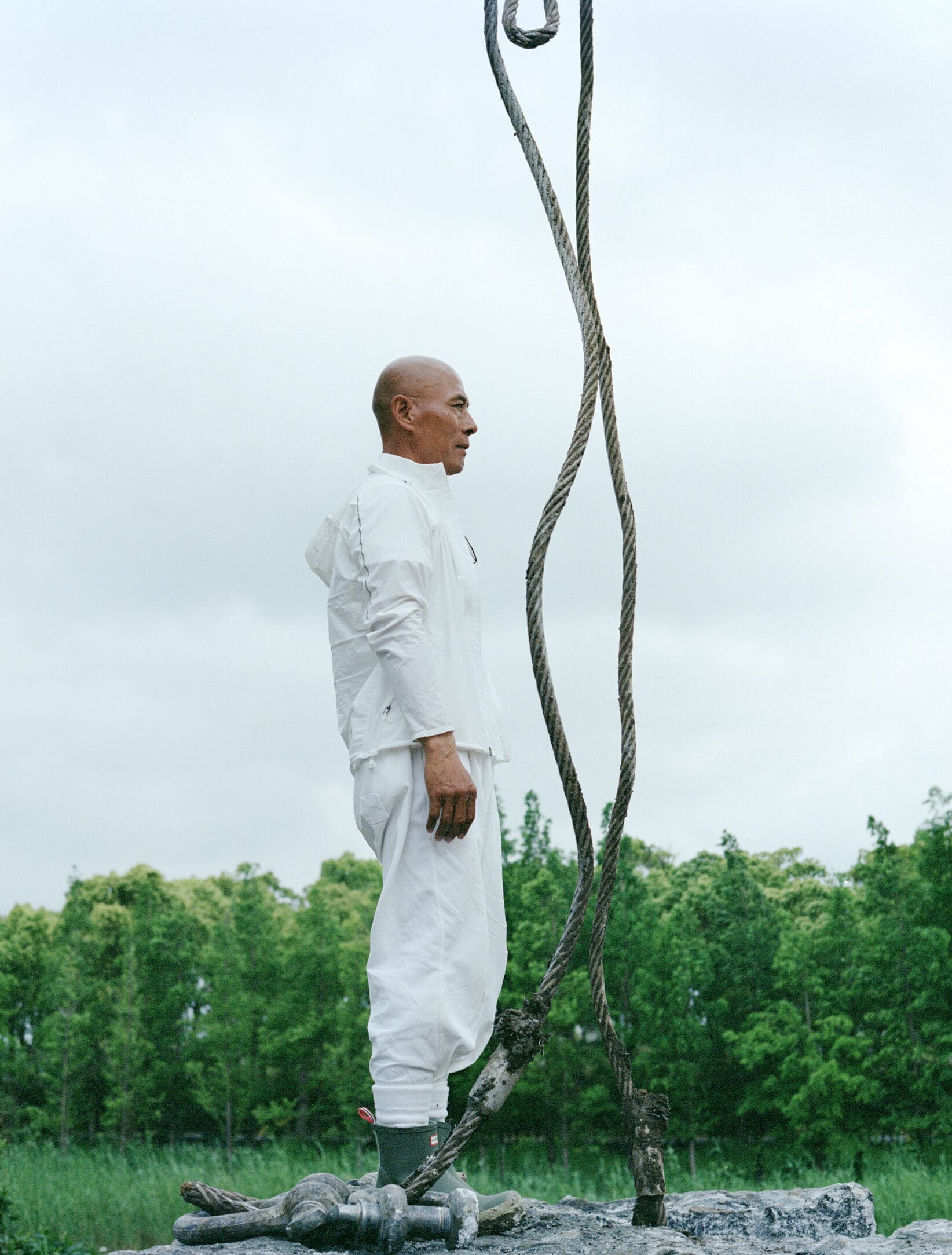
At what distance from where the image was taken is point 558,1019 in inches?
371

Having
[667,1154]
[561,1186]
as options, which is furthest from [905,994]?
[561,1186]

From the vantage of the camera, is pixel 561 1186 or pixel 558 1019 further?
pixel 558 1019

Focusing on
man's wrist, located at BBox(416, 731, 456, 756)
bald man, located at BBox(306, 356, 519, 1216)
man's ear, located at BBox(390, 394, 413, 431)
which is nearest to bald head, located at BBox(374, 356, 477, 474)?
man's ear, located at BBox(390, 394, 413, 431)

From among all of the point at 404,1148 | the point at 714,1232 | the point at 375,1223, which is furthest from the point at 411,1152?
the point at 714,1232

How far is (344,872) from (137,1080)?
7.28 m

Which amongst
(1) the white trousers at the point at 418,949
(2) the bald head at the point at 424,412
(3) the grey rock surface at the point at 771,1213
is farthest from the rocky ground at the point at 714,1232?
(2) the bald head at the point at 424,412

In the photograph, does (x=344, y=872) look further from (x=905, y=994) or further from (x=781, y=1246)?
(x=781, y=1246)

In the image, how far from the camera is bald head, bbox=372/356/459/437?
12.5ft

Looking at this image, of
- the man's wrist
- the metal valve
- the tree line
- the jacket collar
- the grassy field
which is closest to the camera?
the metal valve

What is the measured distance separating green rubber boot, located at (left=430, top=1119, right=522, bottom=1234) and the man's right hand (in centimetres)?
79

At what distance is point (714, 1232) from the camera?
3920 mm

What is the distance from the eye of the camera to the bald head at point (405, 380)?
3.81 meters

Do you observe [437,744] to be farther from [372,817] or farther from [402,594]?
[402,594]

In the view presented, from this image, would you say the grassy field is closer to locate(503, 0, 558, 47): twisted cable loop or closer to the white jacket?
the white jacket
